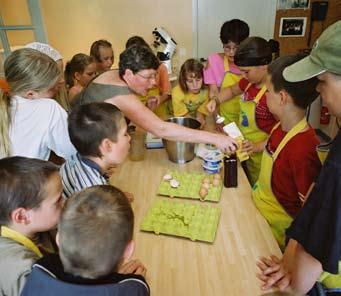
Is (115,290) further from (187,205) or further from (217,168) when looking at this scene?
(217,168)

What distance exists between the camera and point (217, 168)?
1368 mm

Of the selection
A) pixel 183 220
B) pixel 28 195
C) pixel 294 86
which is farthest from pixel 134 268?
pixel 294 86

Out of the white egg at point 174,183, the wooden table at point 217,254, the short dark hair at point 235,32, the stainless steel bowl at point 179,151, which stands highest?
the short dark hair at point 235,32

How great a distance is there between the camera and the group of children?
23.4 inches

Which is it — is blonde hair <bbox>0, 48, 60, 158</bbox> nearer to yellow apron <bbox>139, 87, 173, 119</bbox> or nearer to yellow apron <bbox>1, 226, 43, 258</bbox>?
yellow apron <bbox>1, 226, 43, 258</bbox>

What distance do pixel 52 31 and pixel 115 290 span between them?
3.09 m

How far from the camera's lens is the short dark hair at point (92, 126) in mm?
1014

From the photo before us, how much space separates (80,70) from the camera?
1929 mm

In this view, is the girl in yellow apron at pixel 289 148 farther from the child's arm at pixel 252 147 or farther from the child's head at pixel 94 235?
the child's head at pixel 94 235

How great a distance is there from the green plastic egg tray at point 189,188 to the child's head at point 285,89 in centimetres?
41

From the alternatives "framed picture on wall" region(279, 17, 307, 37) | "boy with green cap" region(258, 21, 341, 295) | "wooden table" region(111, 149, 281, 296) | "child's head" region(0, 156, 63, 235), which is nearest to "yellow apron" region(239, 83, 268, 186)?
"wooden table" region(111, 149, 281, 296)

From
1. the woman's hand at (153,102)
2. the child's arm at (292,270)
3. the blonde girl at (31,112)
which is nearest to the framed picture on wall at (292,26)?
the woman's hand at (153,102)

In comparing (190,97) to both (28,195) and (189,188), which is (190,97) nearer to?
(189,188)

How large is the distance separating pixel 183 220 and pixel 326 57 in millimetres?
698
